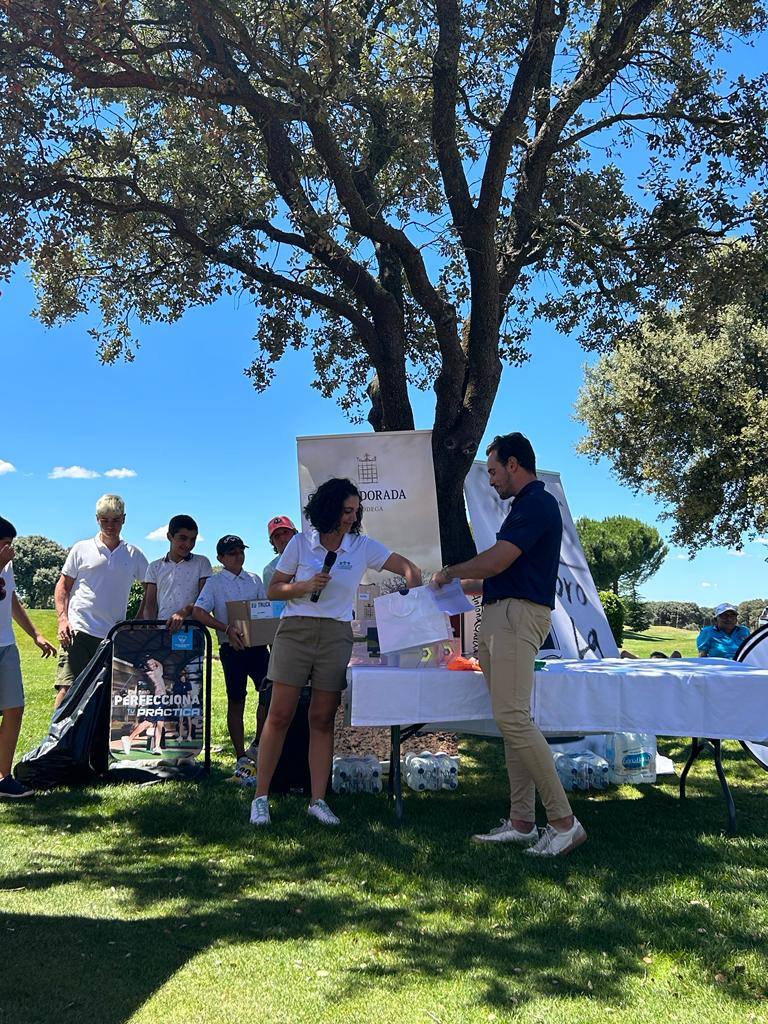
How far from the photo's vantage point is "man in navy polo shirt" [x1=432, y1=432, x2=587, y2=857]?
4.47 meters

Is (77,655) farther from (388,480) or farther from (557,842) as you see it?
(557,842)

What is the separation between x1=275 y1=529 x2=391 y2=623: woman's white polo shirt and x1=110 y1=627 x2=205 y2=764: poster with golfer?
1667 mm

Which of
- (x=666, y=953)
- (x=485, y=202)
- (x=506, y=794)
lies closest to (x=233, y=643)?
(x=506, y=794)

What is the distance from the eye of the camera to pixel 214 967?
322 centimetres

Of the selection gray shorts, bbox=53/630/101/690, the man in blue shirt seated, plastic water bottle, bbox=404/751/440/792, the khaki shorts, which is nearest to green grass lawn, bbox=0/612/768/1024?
plastic water bottle, bbox=404/751/440/792

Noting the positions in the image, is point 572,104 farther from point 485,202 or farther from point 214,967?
point 214,967

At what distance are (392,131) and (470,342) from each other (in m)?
2.28

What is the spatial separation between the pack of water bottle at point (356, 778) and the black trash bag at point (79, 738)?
1691mm

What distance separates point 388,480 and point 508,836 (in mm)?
3359

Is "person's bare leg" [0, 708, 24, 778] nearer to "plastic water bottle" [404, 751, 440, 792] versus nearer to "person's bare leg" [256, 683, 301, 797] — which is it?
"person's bare leg" [256, 683, 301, 797]

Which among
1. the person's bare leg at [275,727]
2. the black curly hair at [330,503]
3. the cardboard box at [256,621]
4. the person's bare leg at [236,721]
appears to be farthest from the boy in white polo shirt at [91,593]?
the black curly hair at [330,503]

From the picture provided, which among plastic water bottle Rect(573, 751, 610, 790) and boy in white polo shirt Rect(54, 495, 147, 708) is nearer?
plastic water bottle Rect(573, 751, 610, 790)

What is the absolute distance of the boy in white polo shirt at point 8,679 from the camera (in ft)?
18.6

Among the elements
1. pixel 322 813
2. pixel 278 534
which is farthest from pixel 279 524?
pixel 322 813
